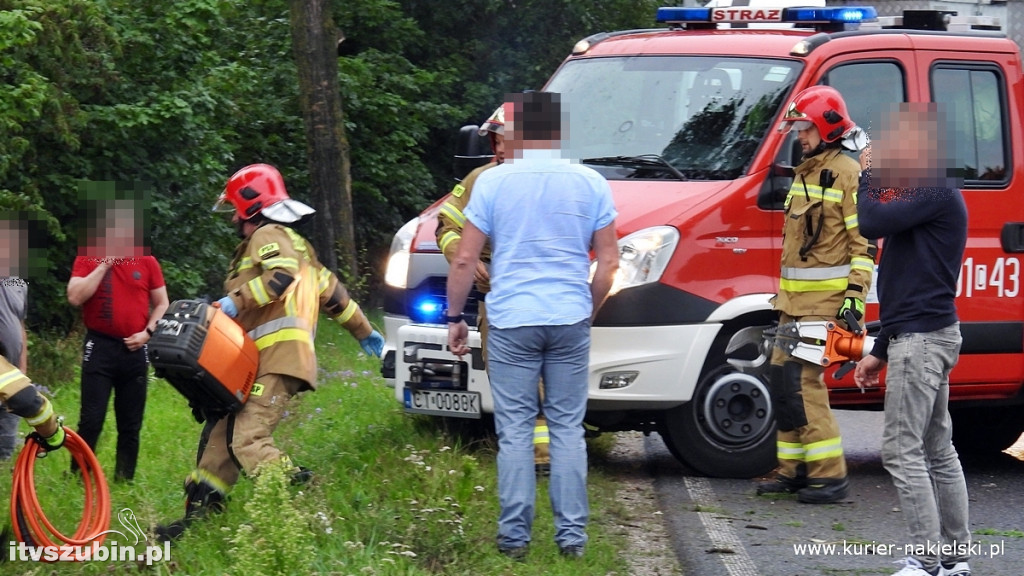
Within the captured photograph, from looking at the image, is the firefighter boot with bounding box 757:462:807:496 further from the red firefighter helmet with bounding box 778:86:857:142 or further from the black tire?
the black tire

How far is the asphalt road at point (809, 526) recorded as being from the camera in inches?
226

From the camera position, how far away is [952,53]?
7637mm

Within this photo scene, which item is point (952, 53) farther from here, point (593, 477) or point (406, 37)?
point (406, 37)

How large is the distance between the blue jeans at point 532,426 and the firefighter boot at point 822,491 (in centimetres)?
179

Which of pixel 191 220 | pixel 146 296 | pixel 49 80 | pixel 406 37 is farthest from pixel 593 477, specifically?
pixel 406 37

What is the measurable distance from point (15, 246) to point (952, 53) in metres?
4.89

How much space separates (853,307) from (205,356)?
2.92 metres

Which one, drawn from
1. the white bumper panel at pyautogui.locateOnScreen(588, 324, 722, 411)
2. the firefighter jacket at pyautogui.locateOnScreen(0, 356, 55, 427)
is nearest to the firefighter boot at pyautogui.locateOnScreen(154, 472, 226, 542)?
the firefighter jacket at pyautogui.locateOnScreen(0, 356, 55, 427)

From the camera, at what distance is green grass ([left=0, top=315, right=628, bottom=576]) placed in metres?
4.91

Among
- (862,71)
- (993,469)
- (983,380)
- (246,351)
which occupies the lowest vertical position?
(993,469)

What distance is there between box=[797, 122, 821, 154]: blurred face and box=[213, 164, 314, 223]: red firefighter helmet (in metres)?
2.42

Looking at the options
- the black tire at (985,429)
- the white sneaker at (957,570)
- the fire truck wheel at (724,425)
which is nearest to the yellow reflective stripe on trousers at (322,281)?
the fire truck wheel at (724,425)

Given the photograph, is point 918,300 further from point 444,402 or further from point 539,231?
point 444,402

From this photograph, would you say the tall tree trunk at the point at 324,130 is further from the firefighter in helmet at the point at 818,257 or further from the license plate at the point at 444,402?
the firefighter in helmet at the point at 818,257
